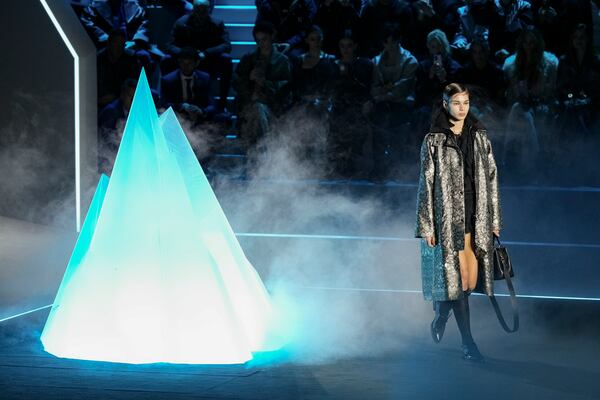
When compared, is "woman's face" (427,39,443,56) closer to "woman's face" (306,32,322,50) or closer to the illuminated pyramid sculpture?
"woman's face" (306,32,322,50)

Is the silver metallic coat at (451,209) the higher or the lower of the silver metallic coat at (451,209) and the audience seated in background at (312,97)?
the lower

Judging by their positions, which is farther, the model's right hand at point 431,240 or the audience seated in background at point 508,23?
the audience seated in background at point 508,23

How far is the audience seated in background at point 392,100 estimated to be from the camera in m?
8.13

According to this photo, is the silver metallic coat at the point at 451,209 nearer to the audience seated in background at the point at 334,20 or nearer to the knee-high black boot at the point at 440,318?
the knee-high black boot at the point at 440,318

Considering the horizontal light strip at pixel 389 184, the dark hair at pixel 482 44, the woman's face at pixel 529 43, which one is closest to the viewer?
the horizontal light strip at pixel 389 184

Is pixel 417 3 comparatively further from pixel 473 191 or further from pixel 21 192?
pixel 473 191

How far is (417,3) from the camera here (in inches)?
338

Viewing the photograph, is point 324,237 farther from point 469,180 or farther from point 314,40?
point 469,180

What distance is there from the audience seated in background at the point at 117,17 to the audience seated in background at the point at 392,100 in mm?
2304

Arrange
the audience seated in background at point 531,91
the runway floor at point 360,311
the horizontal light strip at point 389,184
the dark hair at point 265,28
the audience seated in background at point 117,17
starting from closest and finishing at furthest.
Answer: the runway floor at point 360,311, the horizontal light strip at point 389,184, the audience seated in background at point 531,91, the dark hair at point 265,28, the audience seated in background at point 117,17

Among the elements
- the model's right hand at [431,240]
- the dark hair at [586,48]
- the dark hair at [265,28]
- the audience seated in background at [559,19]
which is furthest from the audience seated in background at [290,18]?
the model's right hand at [431,240]

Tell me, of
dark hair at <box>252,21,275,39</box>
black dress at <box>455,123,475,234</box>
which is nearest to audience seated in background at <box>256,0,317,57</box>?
dark hair at <box>252,21,275,39</box>

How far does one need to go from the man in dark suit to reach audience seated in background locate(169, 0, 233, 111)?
28cm

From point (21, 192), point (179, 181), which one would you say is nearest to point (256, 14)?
point (21, 192)
